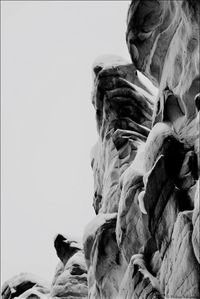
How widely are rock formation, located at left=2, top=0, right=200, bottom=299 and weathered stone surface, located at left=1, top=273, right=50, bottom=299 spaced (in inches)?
123

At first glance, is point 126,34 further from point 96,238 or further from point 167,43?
point 96,238

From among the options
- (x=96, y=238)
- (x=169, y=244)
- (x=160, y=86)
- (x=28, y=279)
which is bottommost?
(x=28, y=279)

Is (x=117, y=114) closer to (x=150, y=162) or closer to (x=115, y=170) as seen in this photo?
(x=115, y=170)

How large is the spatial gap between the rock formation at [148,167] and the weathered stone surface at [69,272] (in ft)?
0.11

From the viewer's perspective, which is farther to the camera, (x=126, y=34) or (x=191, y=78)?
(x=126, y=34)

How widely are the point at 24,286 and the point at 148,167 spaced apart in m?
11.8

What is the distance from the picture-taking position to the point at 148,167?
1427cm

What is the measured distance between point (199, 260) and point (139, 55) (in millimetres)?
6942

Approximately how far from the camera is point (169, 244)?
42.6 feet

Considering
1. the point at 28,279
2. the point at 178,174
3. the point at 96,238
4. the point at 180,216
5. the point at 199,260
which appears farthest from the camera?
the point at 28,279

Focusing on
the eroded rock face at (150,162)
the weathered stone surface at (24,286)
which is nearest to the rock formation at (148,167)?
the eroded rock face at (150,162)

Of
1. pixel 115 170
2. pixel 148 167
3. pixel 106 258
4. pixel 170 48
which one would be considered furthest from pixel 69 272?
pixel 170 48

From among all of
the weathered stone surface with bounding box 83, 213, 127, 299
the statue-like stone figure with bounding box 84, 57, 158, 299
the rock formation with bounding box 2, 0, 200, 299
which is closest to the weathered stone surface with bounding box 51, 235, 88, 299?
the rock formation with bounding box 2, 0, 200, 299

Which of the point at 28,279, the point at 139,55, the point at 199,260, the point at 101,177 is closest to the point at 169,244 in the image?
the point at 199,260
